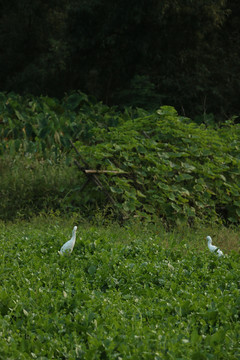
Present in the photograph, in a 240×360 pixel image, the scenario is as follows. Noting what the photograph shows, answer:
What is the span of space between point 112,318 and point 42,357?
56cm

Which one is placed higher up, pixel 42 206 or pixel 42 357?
pixel 42 357

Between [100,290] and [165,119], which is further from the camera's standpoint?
[165,119]

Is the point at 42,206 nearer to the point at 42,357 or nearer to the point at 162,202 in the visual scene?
the point at 162,202

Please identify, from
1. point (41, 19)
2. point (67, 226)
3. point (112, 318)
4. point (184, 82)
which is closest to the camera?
point (112, 318)

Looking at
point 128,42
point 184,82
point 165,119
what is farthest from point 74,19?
point 165,119

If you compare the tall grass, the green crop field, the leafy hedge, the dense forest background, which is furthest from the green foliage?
the dense forest background

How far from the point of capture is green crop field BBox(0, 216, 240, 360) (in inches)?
115

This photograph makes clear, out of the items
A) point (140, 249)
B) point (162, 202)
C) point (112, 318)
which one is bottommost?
point (162, 202)

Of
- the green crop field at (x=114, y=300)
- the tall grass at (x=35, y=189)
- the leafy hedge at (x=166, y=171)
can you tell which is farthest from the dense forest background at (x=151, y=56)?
the green crop field at (x=114, y=300)

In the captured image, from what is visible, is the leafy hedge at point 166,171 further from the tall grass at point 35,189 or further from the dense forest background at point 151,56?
the dense forest background at point 151,56

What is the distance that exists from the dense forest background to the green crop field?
997cm

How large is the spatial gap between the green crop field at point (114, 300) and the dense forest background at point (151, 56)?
32.7 feet

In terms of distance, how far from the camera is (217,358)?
9.43 ft

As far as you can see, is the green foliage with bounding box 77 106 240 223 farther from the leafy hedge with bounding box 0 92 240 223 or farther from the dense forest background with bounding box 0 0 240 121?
the dense forest background with bounding box 0 0 240 121
